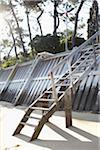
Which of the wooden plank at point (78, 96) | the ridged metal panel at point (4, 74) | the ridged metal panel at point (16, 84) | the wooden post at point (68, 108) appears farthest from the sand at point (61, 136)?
the ridged metal panel at point (4, 74)

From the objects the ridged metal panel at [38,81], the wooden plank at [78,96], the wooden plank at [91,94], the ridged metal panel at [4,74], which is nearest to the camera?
the wooden plank at [91,94]

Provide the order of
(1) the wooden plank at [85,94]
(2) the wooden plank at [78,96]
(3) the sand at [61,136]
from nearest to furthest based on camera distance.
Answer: (3) the sand at [61,136], (1) the wooden plank at [85,94], (2) the wooden plank at [78,96]

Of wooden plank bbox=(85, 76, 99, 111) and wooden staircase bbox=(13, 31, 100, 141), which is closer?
wooden staircase bbox=(13, 31, 100, 141)

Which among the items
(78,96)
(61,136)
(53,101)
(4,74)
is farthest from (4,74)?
(61,136)

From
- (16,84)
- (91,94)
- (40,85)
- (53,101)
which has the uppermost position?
(53,101)

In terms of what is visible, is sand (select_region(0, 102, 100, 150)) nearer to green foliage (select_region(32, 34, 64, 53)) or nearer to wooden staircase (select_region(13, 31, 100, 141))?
wooden staircase (select_region(13, 31, 100, 141))

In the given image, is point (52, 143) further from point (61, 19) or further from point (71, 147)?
point (61, 19)

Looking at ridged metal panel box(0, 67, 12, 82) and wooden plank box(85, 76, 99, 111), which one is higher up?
wooden plank box(85, 76, 99, 111)

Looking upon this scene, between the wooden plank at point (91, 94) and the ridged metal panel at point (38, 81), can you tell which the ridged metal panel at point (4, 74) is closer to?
the ridged metal panel at point (38, 81)

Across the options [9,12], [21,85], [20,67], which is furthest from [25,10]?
[21,85]

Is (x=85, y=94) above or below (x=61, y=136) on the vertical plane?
above

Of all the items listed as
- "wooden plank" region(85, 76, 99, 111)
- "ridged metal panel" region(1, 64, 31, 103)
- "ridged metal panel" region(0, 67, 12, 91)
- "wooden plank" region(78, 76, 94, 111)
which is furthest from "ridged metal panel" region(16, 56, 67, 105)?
"ridged metal panel" region(0, 67, 12, 91)

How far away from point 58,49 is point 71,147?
1020 centimetres

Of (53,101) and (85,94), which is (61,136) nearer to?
(53,101)
